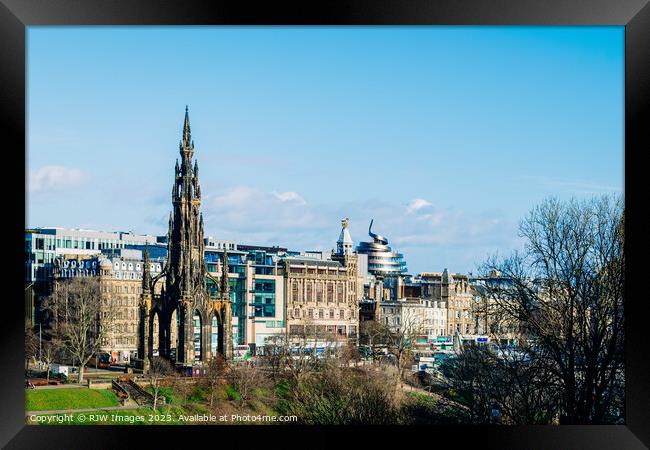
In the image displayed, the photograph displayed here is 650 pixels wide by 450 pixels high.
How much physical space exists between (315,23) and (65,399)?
38.8 ft

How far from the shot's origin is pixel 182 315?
18219mm

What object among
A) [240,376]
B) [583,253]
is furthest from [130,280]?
[583,253]

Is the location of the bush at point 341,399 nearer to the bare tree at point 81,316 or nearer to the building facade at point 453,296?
the bare tree at point 81,316

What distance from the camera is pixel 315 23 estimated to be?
3.94m

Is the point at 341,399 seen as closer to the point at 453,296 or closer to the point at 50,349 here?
the point at 50,349

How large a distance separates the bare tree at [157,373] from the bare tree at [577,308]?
808 centimetres

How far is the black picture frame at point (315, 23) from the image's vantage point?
3.86 meters

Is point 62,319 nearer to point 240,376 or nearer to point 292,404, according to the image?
point 240,376

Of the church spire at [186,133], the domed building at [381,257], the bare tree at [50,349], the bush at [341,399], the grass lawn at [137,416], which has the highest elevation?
the church spire at [186,133]

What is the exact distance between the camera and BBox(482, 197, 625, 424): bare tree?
676cm

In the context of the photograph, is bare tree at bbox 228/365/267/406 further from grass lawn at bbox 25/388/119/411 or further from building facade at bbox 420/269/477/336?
building facade at bbox 420/269/477/336

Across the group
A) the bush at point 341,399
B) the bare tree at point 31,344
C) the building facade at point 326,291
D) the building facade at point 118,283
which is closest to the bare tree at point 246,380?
the bush at point 341,399

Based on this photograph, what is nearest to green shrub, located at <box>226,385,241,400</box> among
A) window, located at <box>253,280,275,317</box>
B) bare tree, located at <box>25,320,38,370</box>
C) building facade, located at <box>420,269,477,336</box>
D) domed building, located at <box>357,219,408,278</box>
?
bare tree, located at <box>25,320,38,370</box>

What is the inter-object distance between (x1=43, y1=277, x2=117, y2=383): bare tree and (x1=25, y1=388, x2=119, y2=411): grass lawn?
744 mm
